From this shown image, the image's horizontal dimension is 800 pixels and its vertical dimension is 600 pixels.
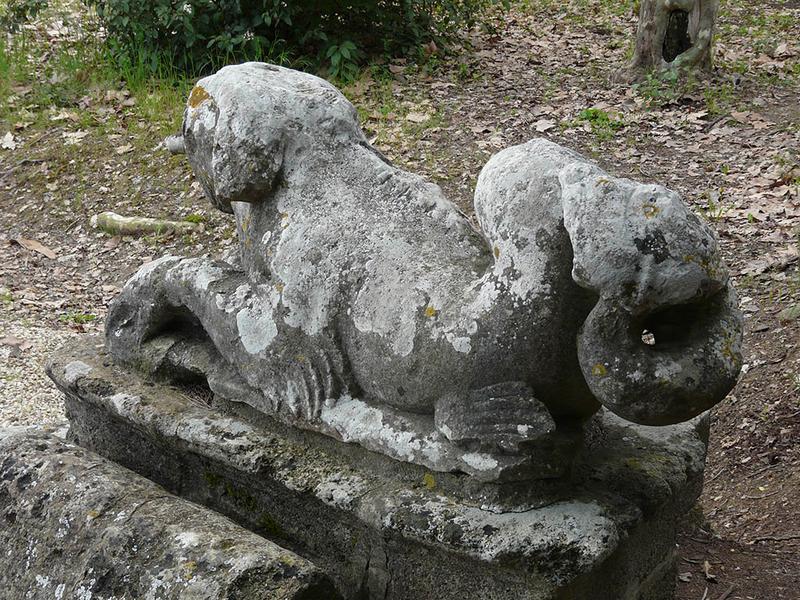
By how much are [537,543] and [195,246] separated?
437 centimetres

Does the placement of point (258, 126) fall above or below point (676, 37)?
above

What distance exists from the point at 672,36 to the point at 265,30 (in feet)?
9.40

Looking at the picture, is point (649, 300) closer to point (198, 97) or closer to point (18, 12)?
point (198, 97)

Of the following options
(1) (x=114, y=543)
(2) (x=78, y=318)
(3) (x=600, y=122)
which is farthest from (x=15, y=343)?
(3) (x=600, y=122)

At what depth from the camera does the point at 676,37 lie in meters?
7.18

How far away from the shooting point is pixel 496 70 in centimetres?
769

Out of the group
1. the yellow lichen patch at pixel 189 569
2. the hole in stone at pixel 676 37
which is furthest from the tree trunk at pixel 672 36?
the yellow lichen patch at pixel 189 569

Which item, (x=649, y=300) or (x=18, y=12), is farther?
(x=18, y=12)

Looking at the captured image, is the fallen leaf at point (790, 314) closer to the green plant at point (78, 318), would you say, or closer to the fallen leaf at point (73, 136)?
the green plant at point (78, 318)

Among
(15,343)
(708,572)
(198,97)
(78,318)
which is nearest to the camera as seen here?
(198,97)

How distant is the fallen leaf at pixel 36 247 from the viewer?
6.51 metres

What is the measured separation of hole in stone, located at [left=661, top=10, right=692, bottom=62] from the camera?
7.12m

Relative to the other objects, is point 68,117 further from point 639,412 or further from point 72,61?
point 639,412

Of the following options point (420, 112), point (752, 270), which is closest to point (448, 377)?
point (752, 270)
